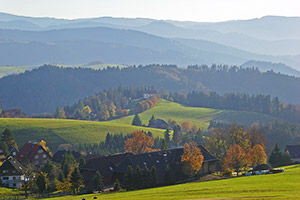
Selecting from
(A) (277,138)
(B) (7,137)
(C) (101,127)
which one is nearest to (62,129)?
(C) (101,127)

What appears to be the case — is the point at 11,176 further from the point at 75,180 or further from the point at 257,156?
the point at 257,156

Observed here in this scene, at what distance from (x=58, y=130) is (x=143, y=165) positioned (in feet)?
265

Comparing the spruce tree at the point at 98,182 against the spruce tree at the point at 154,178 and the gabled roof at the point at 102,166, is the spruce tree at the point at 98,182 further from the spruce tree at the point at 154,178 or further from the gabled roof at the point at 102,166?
the gabled roof at the point at 102,166

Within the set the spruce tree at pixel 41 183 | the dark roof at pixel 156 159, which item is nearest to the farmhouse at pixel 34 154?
the dark roof at pixel 156 159

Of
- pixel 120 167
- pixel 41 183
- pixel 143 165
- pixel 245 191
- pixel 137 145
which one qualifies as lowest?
pixel 137 145

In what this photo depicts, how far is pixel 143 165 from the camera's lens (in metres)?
84.1

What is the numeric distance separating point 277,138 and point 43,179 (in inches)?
4233

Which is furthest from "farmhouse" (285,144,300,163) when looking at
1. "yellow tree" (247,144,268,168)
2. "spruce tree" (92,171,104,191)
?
"spruce tree" (92,171,104,191)

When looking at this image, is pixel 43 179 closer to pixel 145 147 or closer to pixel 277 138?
pixel 145 147

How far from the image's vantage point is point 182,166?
283 feet

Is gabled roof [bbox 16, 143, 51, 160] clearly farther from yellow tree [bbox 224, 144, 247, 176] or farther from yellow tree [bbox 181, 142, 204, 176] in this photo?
yellow tree [bbox 224, 144, 247, 176]

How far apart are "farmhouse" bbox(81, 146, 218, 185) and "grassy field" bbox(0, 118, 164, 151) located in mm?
59957

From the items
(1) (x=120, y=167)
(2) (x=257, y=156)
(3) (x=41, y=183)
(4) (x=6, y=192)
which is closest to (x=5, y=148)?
(4) (x=6, y=192)

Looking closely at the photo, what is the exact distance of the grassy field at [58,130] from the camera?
490ft
